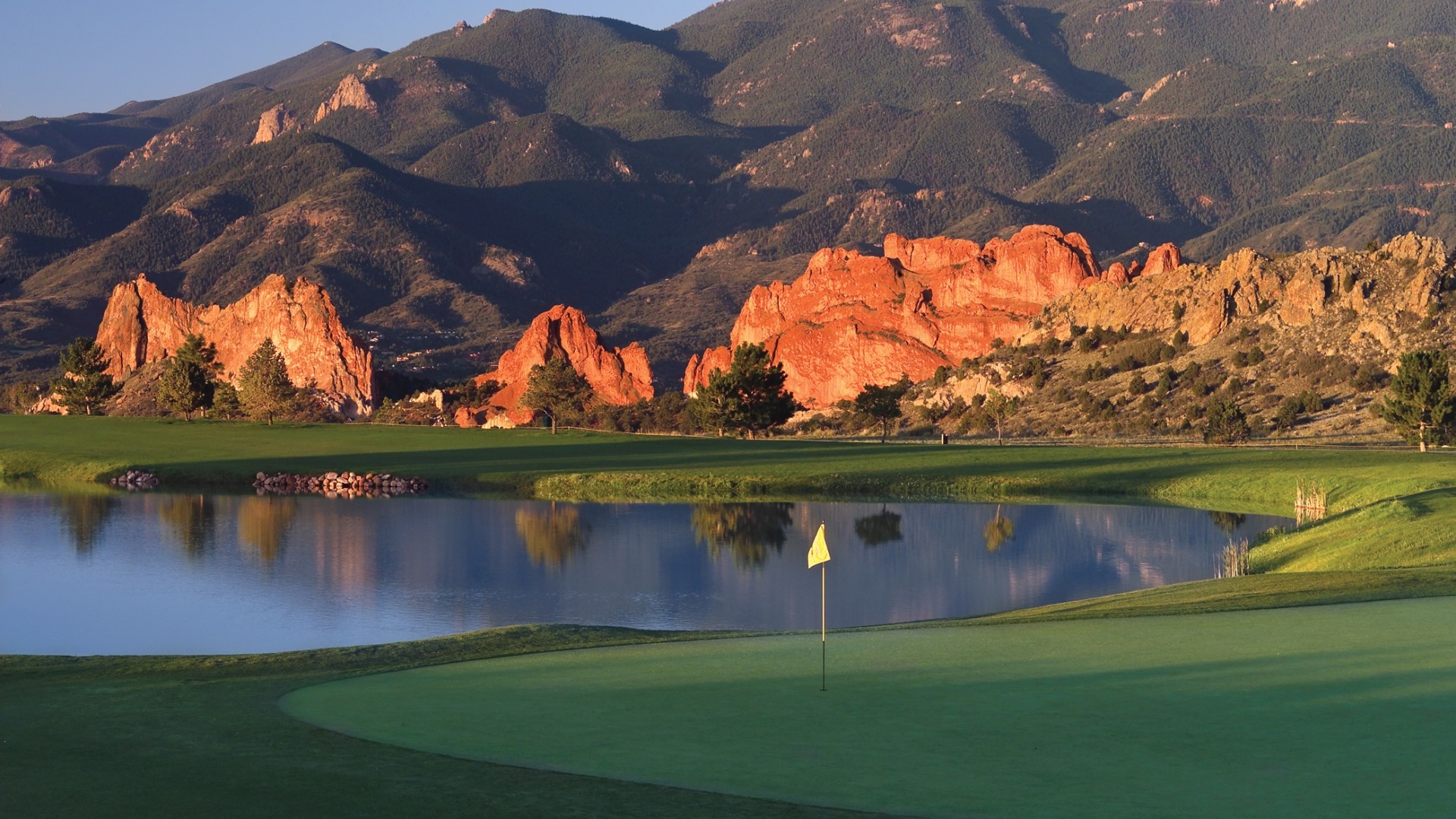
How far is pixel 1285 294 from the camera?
9038cm

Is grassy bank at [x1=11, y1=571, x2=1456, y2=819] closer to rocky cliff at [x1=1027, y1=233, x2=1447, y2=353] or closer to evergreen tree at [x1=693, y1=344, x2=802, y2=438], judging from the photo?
evergreen tree at [x1=693, y1=344, x2=802, y2=438]

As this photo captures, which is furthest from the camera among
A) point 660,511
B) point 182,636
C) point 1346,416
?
point 1346,416

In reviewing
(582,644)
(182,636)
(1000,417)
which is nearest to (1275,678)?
(582,644)

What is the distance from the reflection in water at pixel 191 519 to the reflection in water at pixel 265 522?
777 mm

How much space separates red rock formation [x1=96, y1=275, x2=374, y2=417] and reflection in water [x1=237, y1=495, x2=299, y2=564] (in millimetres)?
76878

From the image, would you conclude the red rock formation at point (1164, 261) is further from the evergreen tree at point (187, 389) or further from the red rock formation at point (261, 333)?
the evergreen tree at point (187, 389)

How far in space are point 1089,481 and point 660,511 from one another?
13.2m

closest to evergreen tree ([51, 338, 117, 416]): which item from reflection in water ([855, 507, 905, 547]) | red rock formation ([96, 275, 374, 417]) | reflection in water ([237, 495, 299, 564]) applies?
red rock formation ([96, 275, 374, 417])

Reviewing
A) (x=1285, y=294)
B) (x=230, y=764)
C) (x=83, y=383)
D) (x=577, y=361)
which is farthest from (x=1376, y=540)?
(x=577, y=361)

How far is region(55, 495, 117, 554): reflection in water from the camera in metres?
36.2

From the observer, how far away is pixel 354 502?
45094 millimetres

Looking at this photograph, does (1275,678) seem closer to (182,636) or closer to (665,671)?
(665,671)

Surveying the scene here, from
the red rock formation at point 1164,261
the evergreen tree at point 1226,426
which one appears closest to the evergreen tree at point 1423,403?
the evergreen tree at point 1226,426

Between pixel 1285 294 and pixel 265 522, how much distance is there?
6817 cm
